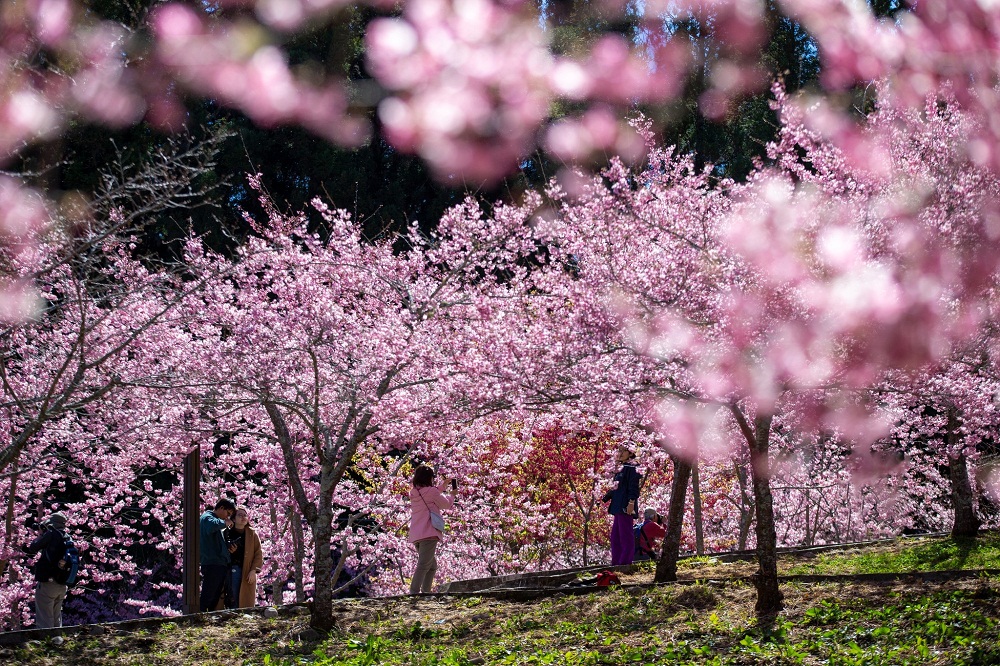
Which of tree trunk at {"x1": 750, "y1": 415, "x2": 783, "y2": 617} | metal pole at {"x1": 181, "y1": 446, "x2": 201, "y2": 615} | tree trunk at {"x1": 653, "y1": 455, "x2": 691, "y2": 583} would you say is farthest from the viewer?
metal pole at {"x1": 181, "y1": 446, "x2": 201, "y2": 615}

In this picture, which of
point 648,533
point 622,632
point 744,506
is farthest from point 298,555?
point 744,506

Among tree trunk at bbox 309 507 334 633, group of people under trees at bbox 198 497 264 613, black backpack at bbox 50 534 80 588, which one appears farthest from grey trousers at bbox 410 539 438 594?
black backpack at bbox 50 534 80 588

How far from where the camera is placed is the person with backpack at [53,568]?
11094 millimetres

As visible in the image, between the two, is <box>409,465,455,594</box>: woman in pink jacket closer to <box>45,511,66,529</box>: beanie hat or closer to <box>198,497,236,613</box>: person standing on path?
<box>198,497,236,613</box>: person standing on path

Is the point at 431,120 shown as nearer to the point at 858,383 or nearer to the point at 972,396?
the point at 858,383

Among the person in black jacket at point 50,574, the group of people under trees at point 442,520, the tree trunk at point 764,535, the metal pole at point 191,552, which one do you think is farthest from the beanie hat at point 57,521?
the tree trunk at point 764,535

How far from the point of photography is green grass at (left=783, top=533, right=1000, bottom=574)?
11.3 metres

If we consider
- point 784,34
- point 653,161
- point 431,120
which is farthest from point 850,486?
point 431,120

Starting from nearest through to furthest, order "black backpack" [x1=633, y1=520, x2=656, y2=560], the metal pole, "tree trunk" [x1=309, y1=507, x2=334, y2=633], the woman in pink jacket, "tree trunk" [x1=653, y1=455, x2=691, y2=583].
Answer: "tree trunk" [x1=309, y1=507, x2=334, y2=633]
the woman in pink jacket
"tree trunk" [x1=653, y1=455, x2=691, y2=583]
the metal pole
"black backpack" [x1=633, y1=520, x2=656, y2=560]

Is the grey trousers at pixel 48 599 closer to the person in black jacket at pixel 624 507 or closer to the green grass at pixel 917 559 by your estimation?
the person in black jacket at pixel 624 507

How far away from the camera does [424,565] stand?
36.3 ft

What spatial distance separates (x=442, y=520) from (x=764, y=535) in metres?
3.60

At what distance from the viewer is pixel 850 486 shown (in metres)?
22.0

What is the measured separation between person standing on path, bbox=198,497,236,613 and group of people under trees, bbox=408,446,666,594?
2192 millimetres
